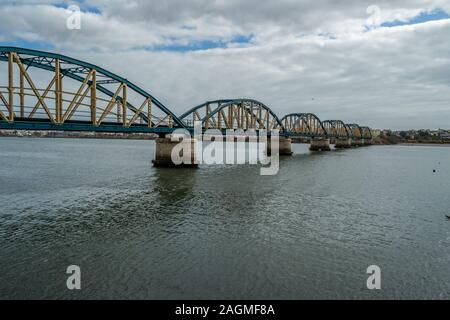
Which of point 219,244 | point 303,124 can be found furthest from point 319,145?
point 219,244

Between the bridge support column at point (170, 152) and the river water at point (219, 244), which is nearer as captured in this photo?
the river water at point (219, 244)

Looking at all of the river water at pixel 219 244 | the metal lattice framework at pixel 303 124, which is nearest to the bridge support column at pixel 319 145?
the metal lattice framework at pixel 303 124

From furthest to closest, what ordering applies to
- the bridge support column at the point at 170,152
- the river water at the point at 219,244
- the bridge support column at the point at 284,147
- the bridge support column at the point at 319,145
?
the bridge support column at the point at 319,145 < the bridge support column at the point at 284,147 < the bridge support column at the point at 170,152 < the river water at the point at 219,244

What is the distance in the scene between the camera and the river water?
45.4 ft

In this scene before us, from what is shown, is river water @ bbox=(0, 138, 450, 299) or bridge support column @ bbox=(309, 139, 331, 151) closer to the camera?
river water @ bbox=(0, 138, 450, 299)

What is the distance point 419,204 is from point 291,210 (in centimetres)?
1374

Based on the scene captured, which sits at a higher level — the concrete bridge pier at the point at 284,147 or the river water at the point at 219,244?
the concrete bridge pier at the point at 284,147

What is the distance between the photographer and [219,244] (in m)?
19.3

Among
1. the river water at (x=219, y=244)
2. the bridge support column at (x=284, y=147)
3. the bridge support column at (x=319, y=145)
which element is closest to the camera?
the river water at (x=219, y=244)

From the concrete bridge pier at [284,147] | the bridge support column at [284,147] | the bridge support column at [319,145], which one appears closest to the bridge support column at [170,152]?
the concrete bridge pier at [284,147]

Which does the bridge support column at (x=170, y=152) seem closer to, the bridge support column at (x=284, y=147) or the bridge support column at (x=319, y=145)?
the bridge support column at (x=284, y=147)

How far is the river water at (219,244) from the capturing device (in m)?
13.8

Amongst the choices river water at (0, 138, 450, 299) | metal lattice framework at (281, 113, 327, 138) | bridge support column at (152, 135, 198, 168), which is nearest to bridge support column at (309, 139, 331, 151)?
metal lattice framework at (281, 113, 327, 138)

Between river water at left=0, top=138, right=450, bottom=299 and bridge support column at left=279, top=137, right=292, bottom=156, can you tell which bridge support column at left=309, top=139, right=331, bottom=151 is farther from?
river water at left=0, top=138, right=450, bottom=299
